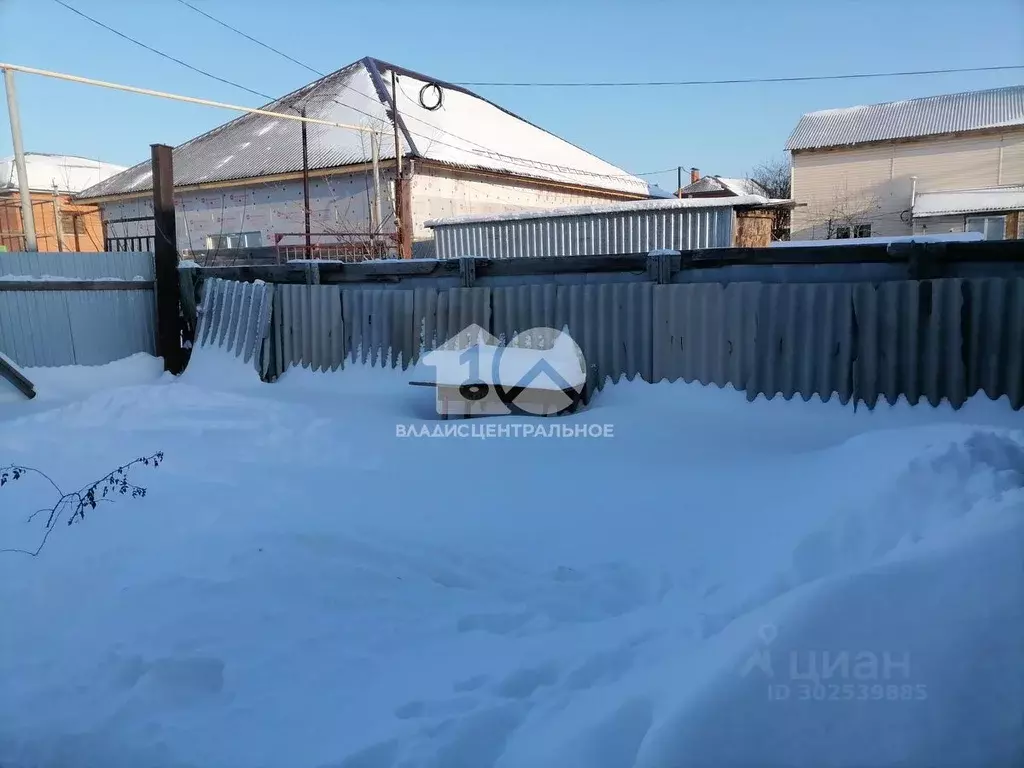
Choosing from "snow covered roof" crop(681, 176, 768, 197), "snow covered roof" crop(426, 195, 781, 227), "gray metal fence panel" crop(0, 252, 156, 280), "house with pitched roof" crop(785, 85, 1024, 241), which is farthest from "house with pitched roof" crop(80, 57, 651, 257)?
"snow covered roof" crop(681, 176, 768, 197)

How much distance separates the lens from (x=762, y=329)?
18.2 ft

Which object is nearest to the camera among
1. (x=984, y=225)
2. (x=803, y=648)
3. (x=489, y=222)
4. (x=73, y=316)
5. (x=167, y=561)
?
(x=803, y=648)

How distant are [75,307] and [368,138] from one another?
12203 mm

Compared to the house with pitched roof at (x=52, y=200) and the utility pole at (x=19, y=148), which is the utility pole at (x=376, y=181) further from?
the house with pitched roof at (x=52, y=200)

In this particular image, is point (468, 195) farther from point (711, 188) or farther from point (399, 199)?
point (711, 188)

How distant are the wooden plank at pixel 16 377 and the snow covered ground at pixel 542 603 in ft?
9.63

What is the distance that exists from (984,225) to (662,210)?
16.8 meters

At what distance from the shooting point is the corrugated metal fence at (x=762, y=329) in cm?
486

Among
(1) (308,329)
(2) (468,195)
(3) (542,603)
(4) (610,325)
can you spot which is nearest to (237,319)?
(1) (308,329)

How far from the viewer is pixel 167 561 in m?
3.31

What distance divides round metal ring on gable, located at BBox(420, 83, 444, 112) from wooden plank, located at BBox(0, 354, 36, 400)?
16.4 meters

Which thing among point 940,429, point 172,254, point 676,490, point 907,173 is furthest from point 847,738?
point 907,173

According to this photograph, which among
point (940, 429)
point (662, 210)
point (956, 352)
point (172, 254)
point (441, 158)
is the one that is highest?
point (441, 158)

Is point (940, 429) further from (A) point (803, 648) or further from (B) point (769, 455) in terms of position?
(A) point (803, 648)
